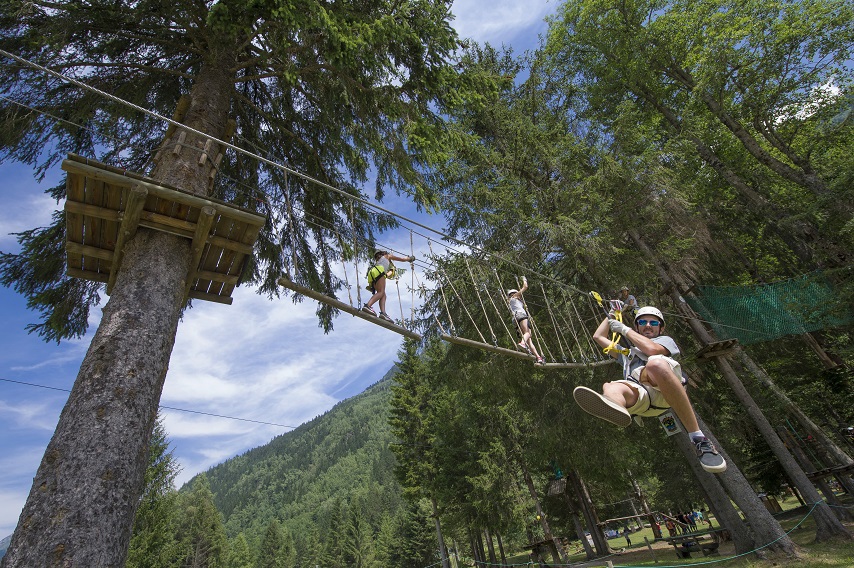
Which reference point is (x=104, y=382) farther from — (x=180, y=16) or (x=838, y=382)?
(x=838, y=382)

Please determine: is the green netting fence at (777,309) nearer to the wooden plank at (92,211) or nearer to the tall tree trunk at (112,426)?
the tall tree trunk at (112,426)

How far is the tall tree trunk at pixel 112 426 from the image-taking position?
256 centimetres

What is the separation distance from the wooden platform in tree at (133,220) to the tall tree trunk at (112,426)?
0.21m

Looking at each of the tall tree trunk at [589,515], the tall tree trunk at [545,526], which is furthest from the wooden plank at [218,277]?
the tall tree trunk at [589,515]

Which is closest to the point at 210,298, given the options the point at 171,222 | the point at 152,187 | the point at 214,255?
the point at 214,255

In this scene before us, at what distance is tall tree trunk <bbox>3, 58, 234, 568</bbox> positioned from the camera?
101 inches

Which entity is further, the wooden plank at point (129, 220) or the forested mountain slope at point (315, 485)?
the forested mountain slope at point (315, 485)

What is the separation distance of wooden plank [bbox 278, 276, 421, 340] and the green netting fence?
6.44m

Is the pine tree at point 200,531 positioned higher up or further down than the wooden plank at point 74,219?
higher up

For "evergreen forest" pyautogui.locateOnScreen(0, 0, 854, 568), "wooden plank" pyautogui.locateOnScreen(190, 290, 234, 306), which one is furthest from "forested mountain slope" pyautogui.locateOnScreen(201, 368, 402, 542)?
"wooden plank" pyautogui.locateOnScreen(190, 290, 234, 306)

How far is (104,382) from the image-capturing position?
3.25 meters

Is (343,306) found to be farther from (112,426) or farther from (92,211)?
(92,211)

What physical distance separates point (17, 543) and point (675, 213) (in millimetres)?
10777

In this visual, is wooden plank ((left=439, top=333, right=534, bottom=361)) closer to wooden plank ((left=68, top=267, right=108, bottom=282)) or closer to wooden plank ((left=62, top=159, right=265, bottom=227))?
wooden plank ((left=62, top=159, right=265, bottom=227))
